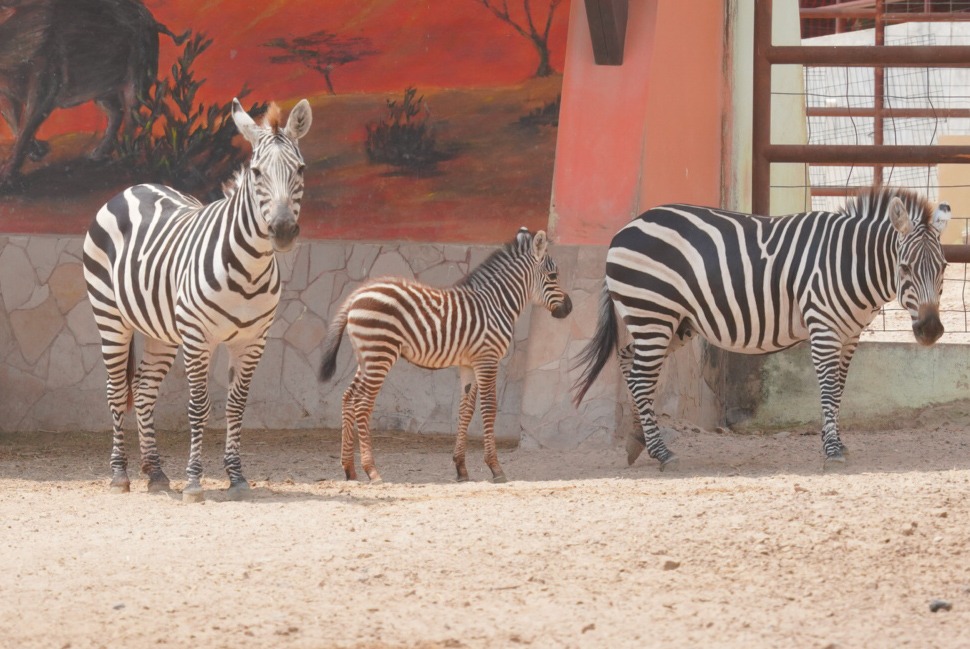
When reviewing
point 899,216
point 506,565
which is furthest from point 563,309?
point 506,565

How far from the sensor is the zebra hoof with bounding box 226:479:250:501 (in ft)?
22.5

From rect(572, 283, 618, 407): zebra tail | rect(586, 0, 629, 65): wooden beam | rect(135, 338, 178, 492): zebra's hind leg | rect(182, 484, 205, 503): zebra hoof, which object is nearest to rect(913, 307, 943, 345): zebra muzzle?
rect(572, 283, 618, 407): zebra tail

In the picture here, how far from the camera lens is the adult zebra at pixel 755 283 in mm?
7758

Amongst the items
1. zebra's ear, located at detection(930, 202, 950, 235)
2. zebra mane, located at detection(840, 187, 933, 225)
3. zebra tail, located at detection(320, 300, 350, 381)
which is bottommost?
zebra tail, located at detection(320, 300, 350, 381)

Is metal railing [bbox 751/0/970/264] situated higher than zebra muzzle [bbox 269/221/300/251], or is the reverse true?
metal railing [bbox 751/0/970/264]

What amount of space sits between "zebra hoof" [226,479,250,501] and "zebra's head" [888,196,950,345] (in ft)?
13.0

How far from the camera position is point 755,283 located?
319 inches

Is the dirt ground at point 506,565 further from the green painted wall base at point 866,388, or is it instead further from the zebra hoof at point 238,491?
the green painted wall base at point 866,388

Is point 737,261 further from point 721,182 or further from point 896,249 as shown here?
point 721,182

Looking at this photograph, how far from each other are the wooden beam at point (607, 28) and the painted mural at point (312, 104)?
2.76 ft

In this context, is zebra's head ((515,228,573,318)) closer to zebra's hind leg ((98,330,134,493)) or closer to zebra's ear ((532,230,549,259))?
zebra's ear ((532,230,549,259))

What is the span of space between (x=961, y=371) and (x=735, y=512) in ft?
15.8

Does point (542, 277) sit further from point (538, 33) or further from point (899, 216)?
point (538, 33)

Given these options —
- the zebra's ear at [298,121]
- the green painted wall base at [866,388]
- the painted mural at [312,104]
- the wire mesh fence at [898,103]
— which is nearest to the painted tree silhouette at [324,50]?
the painted mural at [312,104]
